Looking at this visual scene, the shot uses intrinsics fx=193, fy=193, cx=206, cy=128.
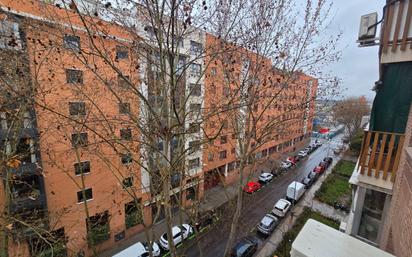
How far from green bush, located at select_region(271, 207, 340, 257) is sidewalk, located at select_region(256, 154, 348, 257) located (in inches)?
14.7

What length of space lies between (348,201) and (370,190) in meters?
13.1

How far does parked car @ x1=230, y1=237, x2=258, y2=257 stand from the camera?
977cm

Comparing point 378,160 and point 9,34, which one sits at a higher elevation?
point 9,34

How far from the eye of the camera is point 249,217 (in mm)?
13695

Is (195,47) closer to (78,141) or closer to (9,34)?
(78,141)

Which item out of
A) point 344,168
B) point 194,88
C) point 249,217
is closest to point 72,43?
point 194,88

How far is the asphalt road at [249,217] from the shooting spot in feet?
35.4

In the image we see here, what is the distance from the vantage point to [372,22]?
4.83 metres

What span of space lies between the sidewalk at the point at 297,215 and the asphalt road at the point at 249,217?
25.2 inches

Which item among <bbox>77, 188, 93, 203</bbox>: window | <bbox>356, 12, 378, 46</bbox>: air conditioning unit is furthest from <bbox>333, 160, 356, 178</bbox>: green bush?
<bbox>77, 188, 93, 203</bbox>: window

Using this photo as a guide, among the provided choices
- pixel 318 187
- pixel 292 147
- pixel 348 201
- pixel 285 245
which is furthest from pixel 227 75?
pixel 292 147

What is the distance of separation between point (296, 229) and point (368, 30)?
1095 cm

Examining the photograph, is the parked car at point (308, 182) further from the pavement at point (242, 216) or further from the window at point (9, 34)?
the window at point (9, 34)

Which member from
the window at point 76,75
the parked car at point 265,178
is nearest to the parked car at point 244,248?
the parked car at point 265,178
